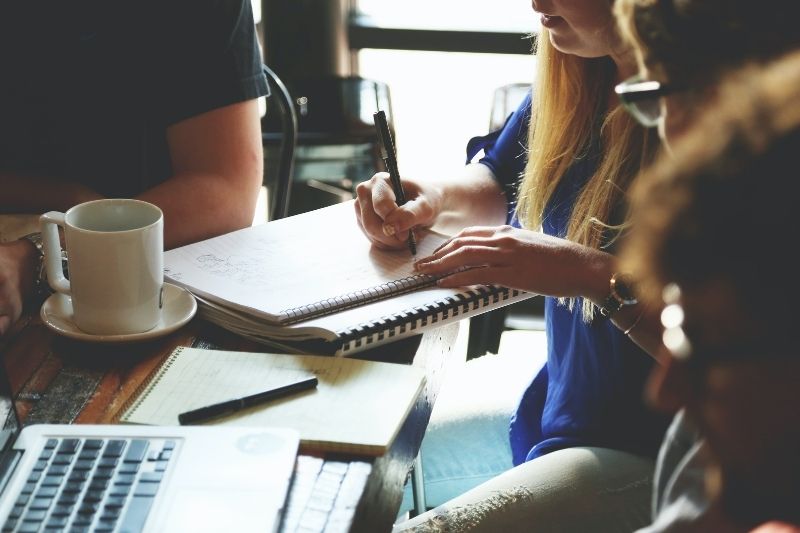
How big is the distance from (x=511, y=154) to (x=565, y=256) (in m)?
0.46

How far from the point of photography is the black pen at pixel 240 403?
0.84m

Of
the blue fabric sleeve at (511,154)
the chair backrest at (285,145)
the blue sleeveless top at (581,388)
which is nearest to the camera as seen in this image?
the blue sleeveless top at (581,388)

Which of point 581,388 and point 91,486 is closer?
point 91,486

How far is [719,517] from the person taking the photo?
590mm

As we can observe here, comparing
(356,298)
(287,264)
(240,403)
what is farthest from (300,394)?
(287,264)

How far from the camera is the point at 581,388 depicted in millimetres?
1248

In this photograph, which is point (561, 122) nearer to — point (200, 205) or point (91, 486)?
point (200, 205)

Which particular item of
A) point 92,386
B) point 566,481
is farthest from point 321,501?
point 566,481

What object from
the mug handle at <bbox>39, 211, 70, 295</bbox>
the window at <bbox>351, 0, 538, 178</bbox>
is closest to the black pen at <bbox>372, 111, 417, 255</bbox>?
the mug handle at <bbox>39, 211, 70, 295</bbox>

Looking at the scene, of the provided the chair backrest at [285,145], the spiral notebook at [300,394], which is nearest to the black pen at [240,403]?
the spiral notebook at [300,394]

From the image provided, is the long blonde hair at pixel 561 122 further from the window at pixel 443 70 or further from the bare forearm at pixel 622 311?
the window at pixel 443 70

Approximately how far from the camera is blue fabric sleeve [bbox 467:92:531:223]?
1.51 m

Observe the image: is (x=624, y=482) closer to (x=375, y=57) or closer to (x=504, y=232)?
(x=504, y=232)

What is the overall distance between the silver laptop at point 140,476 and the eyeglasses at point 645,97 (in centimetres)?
40
